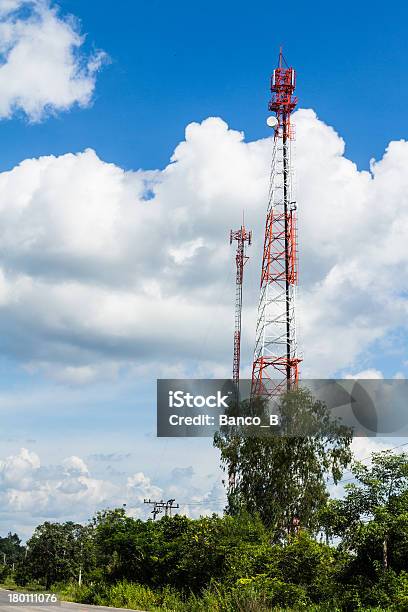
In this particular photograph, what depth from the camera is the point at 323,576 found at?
84.7ft

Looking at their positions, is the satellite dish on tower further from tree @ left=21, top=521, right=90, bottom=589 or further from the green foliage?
tree @ left=21, top=521, right=90, bottom=589

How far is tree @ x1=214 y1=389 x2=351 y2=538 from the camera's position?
44688mm

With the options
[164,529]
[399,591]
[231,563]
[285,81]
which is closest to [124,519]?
[164,529]

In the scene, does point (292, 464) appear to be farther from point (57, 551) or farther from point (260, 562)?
point (57, 551)

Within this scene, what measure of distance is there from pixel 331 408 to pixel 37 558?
31.6 metres

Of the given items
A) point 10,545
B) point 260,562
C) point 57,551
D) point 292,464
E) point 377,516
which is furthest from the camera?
point 10,545

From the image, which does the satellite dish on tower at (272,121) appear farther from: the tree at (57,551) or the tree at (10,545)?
the tree at (10,545)

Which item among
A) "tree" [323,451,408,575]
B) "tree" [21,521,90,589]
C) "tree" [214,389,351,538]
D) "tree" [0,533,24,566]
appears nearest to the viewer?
"tree" [323,451,408,575]

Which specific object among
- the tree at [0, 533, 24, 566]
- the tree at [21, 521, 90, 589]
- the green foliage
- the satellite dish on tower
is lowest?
the tree at [0, 533, 24, 566]

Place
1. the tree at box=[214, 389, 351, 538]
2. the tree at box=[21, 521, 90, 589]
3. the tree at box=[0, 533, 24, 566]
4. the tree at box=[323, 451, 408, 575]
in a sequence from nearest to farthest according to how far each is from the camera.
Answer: the tree at box=[323, 451, 408, 575] → the tree at box=[214, 389, 351, 538] → the tree at box=[21, 521, 90, 589] → the tree at box=[0, 533, 24, 566]

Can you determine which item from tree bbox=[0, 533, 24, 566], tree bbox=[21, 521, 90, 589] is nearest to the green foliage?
tree bbox=[21, 521, 90, 589]

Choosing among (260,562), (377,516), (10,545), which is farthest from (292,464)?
(10,545)

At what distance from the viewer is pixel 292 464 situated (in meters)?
45.4

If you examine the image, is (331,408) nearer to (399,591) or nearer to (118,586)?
(118,586)
